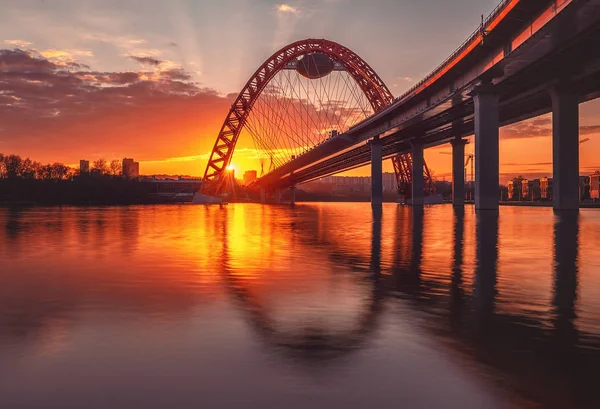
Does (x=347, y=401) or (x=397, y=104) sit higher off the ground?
(x=397, y=104)

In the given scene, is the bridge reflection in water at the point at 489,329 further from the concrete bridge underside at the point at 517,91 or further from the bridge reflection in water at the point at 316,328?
the concrete bridge underside at the point at 517,91

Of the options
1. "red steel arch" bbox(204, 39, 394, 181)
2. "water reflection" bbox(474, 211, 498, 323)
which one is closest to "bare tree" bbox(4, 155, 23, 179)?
"red steel arch" bbox(204, 39, 394, 181)

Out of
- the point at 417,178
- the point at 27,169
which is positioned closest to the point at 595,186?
the point at 417,178

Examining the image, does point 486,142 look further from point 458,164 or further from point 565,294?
point 458,164

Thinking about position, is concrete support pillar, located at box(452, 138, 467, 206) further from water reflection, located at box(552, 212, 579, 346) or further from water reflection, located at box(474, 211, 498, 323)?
water reflection, located at box(552, 212, 579, 346)

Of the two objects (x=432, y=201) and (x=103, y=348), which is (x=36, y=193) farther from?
(x=103, y=348)

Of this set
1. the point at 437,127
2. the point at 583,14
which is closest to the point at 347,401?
the point at 583,14

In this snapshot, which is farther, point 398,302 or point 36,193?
point 36,193
